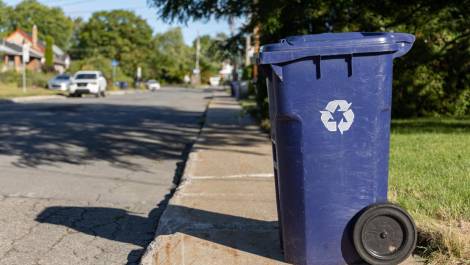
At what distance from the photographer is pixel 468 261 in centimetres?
450

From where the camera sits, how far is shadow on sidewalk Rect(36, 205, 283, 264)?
527 centimetres

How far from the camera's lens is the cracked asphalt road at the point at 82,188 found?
18.3 feet

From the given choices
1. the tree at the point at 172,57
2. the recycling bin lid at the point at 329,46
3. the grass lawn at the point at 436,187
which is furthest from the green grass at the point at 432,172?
the tree at the point at 172,57

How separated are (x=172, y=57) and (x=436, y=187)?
365 feet

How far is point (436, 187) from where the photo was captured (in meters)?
6.79

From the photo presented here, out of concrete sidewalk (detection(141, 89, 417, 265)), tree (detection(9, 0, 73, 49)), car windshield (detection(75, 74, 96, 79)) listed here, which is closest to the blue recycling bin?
concrete sidewalk (detection(141, 89, 417, 265))

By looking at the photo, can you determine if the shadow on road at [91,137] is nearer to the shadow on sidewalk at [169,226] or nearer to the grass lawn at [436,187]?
the shadow on sidewalk at [169,226]

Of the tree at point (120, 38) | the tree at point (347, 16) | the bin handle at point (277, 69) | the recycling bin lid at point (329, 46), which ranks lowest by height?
the bin handle at point (277, 69)

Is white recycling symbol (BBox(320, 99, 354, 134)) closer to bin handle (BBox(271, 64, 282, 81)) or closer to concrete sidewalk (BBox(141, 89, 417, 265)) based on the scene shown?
bin handle (BBox(271, 64, 282, 81))

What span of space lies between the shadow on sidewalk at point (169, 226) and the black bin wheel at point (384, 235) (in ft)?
2.30

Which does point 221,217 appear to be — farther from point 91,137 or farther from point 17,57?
point 17,57

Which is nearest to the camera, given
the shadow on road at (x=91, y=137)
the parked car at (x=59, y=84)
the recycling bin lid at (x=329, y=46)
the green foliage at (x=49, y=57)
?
the recycling bin lid at (x=329, y=46)

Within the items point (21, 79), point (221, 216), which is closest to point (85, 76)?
point (21, 79)

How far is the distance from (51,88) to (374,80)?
146 ft
